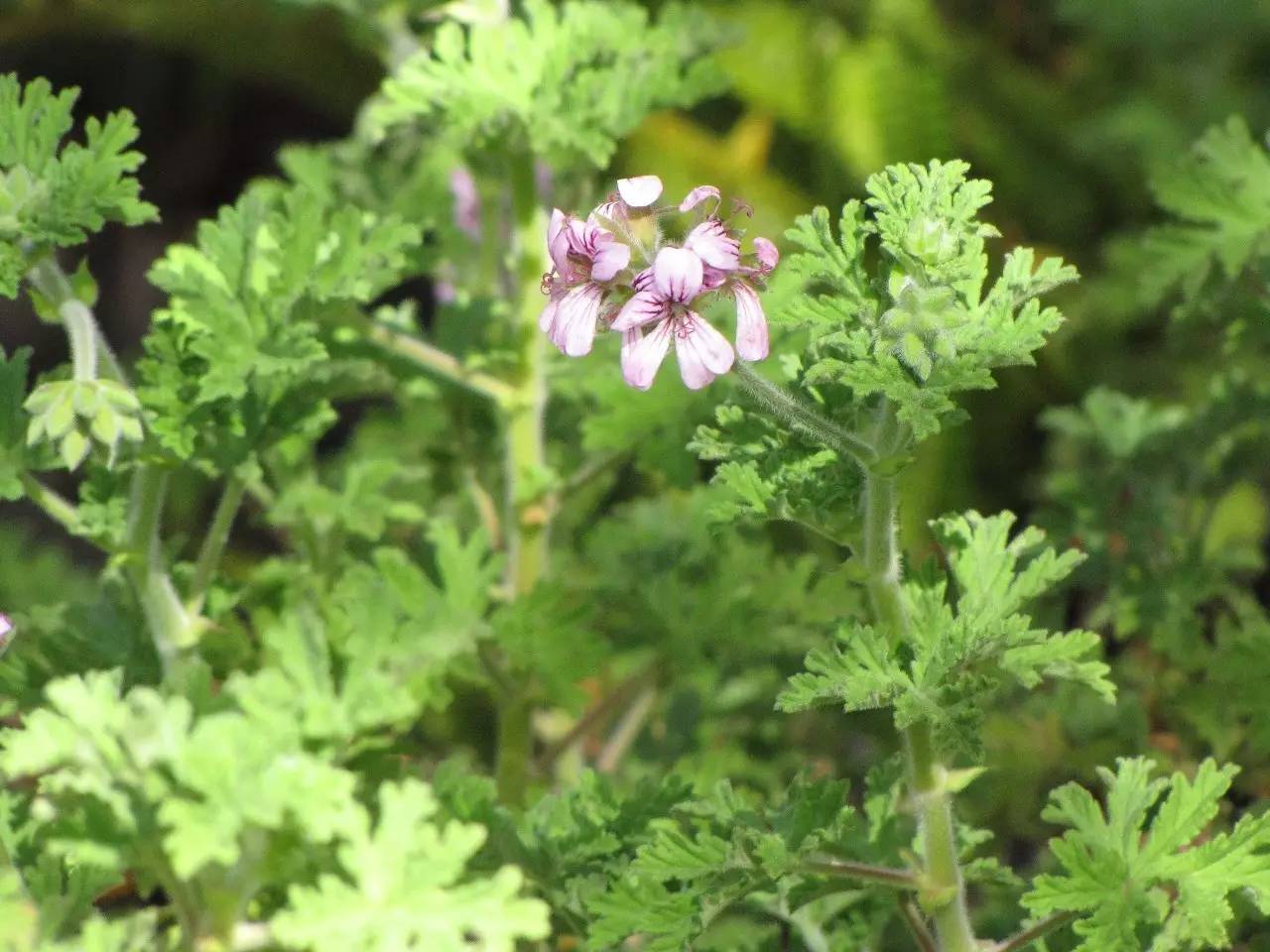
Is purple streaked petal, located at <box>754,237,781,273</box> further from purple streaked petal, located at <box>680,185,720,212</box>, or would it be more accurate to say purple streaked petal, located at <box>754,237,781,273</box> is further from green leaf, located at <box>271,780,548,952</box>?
green leaf, located at <box>271,780,548,952</box>

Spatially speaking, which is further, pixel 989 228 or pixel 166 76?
pixel 166 76

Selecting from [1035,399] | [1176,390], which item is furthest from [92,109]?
[1176,390]

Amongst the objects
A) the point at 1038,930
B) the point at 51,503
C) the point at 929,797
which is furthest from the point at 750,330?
the point at 51,503

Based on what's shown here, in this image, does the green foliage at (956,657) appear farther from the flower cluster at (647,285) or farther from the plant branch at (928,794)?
the flower cluster at (647,285)

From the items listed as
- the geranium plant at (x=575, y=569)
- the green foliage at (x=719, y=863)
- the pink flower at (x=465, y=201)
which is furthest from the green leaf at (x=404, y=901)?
the pink flower at (x=465, y=201)

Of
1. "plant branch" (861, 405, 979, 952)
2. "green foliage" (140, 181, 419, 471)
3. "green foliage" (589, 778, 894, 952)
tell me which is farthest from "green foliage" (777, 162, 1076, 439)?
"green foliage" (140, 181, 419, 471)

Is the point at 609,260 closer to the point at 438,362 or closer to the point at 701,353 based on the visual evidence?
the point at 701,353

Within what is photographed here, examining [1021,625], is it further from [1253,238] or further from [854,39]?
[854,39]
